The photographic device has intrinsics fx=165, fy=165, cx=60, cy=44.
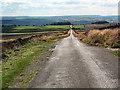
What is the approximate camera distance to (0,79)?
9.00 metres

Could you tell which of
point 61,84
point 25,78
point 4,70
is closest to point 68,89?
point 61,84

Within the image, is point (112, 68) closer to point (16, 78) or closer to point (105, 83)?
point (105, 83)

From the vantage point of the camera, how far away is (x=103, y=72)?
9.66 m

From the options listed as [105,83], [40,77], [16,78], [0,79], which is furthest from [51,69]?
[105,83]

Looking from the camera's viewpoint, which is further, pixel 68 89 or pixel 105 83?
pixel 105 83

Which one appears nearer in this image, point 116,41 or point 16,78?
point 16,78

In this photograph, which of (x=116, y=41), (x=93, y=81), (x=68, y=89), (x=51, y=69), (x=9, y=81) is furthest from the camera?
(x=116, y=41)

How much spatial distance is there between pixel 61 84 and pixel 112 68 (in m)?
4.37

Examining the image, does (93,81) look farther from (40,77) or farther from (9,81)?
(9,81)

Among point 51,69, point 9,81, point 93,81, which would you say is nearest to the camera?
point 93,81

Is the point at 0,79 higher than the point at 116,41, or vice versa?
the point at 116,41

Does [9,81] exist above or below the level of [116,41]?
below

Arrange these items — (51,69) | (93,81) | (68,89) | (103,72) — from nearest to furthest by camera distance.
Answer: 1. (68,89)
2. (93,81)
3. (103,72)
4. (51,69)

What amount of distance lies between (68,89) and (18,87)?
2.32 meters
